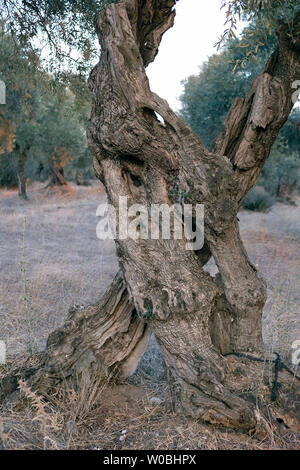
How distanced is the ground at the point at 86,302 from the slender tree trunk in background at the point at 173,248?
210 mm

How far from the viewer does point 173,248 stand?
3236 millimetres

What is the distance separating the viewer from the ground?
277 cm

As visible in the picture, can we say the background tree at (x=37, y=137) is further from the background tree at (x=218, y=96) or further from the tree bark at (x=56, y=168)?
the background tree at (x=218, y=96)

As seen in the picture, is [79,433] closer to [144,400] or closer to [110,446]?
[110,446]

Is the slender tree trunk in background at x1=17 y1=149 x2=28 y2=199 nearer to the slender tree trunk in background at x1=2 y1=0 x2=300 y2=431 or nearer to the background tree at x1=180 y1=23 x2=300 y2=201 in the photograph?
the background tree at x1=180 y1=23 x2=300 y2=201

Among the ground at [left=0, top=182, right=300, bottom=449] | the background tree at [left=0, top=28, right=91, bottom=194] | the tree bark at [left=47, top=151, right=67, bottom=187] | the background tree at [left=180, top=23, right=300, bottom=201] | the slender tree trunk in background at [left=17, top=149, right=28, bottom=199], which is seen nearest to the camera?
the ground at [left=0, top=182, right=300, bottom=449]

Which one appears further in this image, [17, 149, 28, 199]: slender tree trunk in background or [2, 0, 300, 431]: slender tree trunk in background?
[17, 149, 28, 199]: slender tree trunk in background

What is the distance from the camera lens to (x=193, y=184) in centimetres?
320

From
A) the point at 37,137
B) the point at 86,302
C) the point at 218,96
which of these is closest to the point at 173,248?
the point at 86,302

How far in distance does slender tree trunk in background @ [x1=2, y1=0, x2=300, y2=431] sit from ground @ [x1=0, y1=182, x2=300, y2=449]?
8.3 inches

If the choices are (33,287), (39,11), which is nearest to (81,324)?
(33,287)

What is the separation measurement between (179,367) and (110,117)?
206cm


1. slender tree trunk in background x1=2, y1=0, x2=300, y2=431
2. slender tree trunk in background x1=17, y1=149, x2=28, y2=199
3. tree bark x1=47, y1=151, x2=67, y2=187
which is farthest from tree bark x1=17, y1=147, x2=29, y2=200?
slender tree trunk in background x1=2, y1=0, x2=300, y2=431

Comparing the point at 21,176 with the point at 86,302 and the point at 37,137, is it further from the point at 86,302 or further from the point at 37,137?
the point at 86,302
